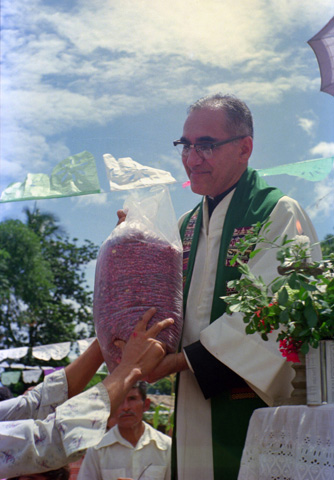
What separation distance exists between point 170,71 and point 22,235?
44.9 ft

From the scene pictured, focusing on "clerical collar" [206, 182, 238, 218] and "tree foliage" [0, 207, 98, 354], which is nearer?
"clerical collar" [206, 182, 238, 218]

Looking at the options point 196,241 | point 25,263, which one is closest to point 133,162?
point 196,241

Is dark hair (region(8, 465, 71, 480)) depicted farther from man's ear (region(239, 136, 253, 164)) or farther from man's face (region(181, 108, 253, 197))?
man's ear (region(239, 136, 253, 164))

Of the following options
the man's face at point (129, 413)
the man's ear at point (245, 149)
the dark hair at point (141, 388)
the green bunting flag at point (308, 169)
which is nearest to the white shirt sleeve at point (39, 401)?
the man's ear at point (245, 149)

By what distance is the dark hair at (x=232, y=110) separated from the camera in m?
2.14

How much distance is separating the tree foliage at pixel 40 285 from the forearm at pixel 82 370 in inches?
470

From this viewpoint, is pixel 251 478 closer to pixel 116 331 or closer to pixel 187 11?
pixel 116 331

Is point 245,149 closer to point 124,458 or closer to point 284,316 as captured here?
point 284,316

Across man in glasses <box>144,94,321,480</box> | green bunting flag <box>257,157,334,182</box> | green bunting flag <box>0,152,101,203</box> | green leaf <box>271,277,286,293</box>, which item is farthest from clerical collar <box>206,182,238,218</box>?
green leaf <box>271,277,286,293</box>

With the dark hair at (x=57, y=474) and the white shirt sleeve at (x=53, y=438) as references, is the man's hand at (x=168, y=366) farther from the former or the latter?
the dark hair at (x=57, y=474)

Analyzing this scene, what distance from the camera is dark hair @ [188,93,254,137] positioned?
7.02ft

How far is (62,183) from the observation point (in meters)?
2.60

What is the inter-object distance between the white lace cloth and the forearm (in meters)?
0.68

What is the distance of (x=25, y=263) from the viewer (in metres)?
15.5
